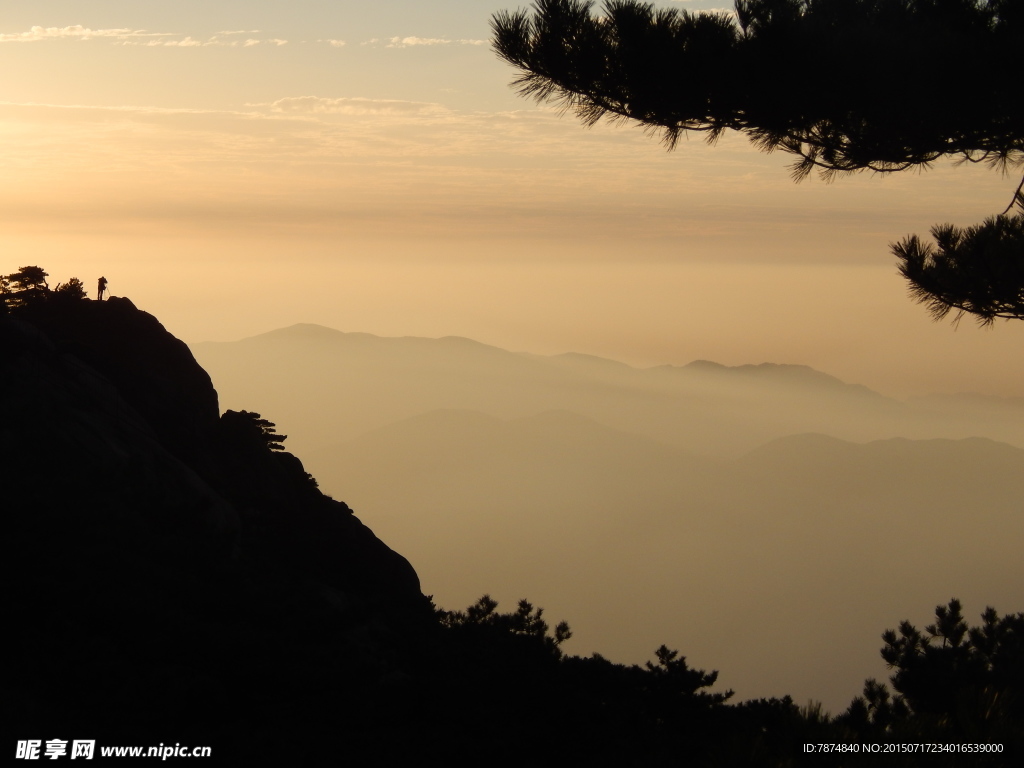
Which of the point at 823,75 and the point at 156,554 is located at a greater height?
the point at 823,75

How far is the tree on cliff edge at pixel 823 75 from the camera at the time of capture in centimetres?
1066

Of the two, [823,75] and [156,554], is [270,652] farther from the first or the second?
[823,75]

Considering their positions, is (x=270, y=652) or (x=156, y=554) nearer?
(x=270, y=652)

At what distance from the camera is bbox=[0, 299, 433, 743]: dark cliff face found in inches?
376

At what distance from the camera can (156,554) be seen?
14.4 metres

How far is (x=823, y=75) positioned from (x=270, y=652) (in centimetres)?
1138

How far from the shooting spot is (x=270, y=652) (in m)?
11.3

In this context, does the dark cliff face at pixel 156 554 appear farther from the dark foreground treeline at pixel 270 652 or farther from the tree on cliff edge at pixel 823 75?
the tree on cliff edge at pixel 823 75

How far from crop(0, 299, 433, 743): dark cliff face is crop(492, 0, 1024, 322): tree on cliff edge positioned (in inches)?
371

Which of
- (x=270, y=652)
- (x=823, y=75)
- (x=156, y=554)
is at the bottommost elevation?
(x=270, y=652)

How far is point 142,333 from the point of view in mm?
22953

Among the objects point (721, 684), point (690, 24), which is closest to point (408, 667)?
point (690, 24)

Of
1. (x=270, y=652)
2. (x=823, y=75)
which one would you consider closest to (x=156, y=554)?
(x=270, y=652)

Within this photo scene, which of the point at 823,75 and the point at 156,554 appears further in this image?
the point at 156,554
